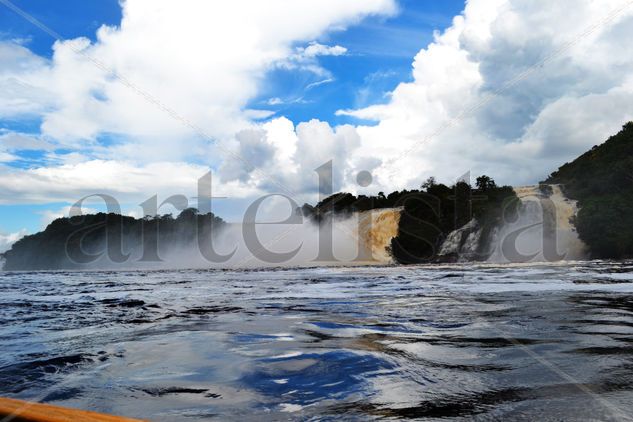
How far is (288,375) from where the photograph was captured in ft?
15.7

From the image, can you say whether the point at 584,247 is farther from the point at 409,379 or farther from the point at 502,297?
the point at 409,379

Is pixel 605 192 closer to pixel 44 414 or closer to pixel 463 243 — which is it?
pixel 463 243

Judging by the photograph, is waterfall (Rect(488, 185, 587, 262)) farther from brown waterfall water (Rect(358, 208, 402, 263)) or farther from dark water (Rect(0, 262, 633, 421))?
dark water (Rect(0, 262, 633, 421))

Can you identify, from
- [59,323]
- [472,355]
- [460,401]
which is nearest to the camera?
[460,401]

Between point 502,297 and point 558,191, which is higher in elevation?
point 558,191

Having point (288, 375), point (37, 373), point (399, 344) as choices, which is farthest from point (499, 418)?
point (37, 373)

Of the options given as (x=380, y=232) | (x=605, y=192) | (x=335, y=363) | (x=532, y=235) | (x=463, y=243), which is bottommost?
(x=335, y=363)

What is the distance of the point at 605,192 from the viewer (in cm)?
6212

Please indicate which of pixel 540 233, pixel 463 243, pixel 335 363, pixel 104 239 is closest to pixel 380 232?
pixel 463 243

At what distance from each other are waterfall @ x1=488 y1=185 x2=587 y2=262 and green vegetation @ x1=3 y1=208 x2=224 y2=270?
228 feet

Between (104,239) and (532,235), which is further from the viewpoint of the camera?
(104,239)

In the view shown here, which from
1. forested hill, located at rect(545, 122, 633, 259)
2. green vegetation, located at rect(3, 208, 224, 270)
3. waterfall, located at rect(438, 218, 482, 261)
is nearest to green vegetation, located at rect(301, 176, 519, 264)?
waterfall, located at rect(438, 218, 482, 261)

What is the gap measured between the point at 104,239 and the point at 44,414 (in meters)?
155

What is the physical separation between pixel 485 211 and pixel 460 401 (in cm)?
6408
